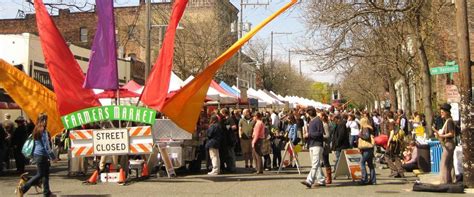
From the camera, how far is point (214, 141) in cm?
1581

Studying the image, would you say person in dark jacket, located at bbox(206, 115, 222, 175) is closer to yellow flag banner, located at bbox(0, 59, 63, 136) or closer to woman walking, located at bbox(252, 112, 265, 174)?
woman walking, located at bbox(252, 112, 265, 174)

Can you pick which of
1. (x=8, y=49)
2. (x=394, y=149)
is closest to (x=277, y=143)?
(x=394, y=149)

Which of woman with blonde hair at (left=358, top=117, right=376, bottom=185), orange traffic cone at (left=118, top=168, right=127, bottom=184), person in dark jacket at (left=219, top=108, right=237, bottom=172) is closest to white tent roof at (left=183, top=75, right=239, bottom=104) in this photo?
person in dark jacket at (left=219, top=108, right=237, bottom=172)

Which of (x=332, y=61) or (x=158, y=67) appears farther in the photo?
(x=332, y=61)

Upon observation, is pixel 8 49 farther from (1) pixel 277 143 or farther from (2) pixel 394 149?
(2) pixel 394 149

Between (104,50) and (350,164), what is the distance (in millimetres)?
6826

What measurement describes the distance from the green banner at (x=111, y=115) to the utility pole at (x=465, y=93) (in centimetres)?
716

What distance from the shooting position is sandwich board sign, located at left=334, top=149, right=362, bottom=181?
13984 millimetres

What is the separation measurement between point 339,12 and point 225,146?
19.1ft

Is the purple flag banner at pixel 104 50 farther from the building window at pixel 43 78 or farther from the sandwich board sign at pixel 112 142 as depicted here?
the building window at pixel 43 78

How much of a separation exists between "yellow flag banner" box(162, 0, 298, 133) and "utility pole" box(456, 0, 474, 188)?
4062mm

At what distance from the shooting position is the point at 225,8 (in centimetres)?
4378

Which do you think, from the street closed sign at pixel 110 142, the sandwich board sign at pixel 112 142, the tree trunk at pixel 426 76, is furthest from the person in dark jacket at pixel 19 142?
the tree trunk at pixel 426 76

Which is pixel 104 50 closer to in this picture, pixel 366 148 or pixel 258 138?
pixel 258 138
